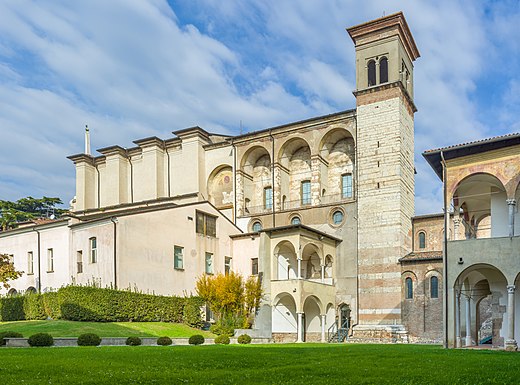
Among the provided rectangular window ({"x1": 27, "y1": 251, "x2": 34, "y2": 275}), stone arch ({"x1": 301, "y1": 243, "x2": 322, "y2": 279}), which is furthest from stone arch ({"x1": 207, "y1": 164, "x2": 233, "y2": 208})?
rectangular window ({"x1": 27, "y1": 251, "x2": 34, "y2": 275})

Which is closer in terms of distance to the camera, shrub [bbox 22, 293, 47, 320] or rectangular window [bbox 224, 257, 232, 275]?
shrub [bbox 22, 293, 47, 320]

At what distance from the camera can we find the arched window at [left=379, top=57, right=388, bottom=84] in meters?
42.0

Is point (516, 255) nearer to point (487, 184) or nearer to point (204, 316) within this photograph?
point (487, 184)

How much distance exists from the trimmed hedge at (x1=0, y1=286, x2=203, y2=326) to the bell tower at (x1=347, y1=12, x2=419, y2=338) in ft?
41.1

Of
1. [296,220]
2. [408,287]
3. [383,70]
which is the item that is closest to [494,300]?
[408,287]

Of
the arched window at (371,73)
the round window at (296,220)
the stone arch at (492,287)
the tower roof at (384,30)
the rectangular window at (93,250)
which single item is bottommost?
the stone arch at (492,287)

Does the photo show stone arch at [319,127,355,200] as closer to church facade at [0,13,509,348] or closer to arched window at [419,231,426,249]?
church facade at [0,13,509,348]

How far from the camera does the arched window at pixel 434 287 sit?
36344mm

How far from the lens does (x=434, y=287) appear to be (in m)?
36.5

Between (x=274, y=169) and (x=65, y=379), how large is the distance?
1464 inches

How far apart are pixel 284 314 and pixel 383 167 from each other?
43.0 feet

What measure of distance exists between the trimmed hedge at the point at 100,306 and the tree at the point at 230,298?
3.38ft

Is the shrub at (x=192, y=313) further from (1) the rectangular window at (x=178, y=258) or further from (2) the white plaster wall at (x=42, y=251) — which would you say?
(2) the white plaster wall at (x=42, y=251)

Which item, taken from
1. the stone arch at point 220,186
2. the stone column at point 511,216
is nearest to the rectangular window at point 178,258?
the stone arch at point 220,186
